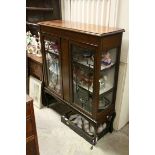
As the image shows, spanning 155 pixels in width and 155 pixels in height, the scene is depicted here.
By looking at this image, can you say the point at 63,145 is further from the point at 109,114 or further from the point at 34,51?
the point at 34,51

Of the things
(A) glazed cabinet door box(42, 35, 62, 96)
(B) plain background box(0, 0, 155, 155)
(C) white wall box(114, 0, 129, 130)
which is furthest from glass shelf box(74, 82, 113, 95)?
(B) plain background box(0, 0, 155, 155)

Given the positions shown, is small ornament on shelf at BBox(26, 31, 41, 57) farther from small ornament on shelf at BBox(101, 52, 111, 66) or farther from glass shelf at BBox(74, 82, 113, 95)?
small ornament on shelf at BBox(101, 52, 111, 66)

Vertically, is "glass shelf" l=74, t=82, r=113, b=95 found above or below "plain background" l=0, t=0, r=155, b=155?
below

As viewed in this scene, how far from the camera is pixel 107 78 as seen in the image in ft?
6.69

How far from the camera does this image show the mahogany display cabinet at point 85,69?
173 cm

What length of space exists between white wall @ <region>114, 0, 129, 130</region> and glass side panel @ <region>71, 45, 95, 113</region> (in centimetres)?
33

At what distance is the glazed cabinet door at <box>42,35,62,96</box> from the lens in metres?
2.23

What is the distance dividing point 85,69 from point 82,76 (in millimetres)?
114

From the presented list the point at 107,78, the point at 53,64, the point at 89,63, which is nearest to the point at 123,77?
the point at 107,78

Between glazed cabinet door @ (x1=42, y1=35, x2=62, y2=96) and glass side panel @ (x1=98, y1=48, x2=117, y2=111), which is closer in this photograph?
glass side panel @ (x1=98, y1=48, x2=117, y2=111)

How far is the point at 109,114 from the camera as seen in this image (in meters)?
2.12
